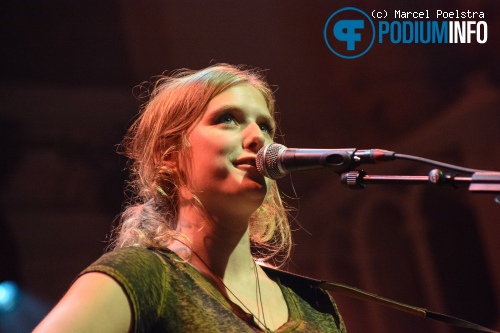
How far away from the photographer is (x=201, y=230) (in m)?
2.01

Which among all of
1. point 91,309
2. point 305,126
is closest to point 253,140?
point 91,309

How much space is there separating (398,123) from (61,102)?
1.84 meters

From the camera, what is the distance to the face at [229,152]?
1.89m

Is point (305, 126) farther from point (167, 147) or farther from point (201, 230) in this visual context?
point (201, 230)

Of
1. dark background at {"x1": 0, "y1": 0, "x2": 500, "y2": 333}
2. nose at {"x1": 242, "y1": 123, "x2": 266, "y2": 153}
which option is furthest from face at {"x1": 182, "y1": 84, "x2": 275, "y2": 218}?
dark background at {"x1": 0, "y1": 0, "x2": 500, "y2": 333}

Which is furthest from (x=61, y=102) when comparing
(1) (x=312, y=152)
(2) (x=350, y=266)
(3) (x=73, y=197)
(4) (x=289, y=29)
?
(1) (x=312, y=152)

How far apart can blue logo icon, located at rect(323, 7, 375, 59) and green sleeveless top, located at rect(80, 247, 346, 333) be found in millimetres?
2163

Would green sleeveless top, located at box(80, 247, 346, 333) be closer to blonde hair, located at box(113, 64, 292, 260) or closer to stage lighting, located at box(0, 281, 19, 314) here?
blonde hair, located at box(113, 64, 292, 260)

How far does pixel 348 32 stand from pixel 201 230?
2.10m

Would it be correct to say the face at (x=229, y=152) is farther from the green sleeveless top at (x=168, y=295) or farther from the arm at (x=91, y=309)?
the arm at (x=91, y=309)

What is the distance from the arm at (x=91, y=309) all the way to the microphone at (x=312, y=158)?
0.47 metres

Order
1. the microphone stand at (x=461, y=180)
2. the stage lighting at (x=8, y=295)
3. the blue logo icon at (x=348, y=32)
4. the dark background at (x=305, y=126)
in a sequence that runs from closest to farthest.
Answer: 1. the microphone stand at (x=461, y=180)
2. the stage lighting at (x=8, y=295)
3. the dark background at (x=305, y=126)
4. the blue logo icon at (x=348, y=32)

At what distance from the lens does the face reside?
6.21 ft

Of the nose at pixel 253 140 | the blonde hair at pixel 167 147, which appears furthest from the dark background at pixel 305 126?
the nose at pixel 253 140
